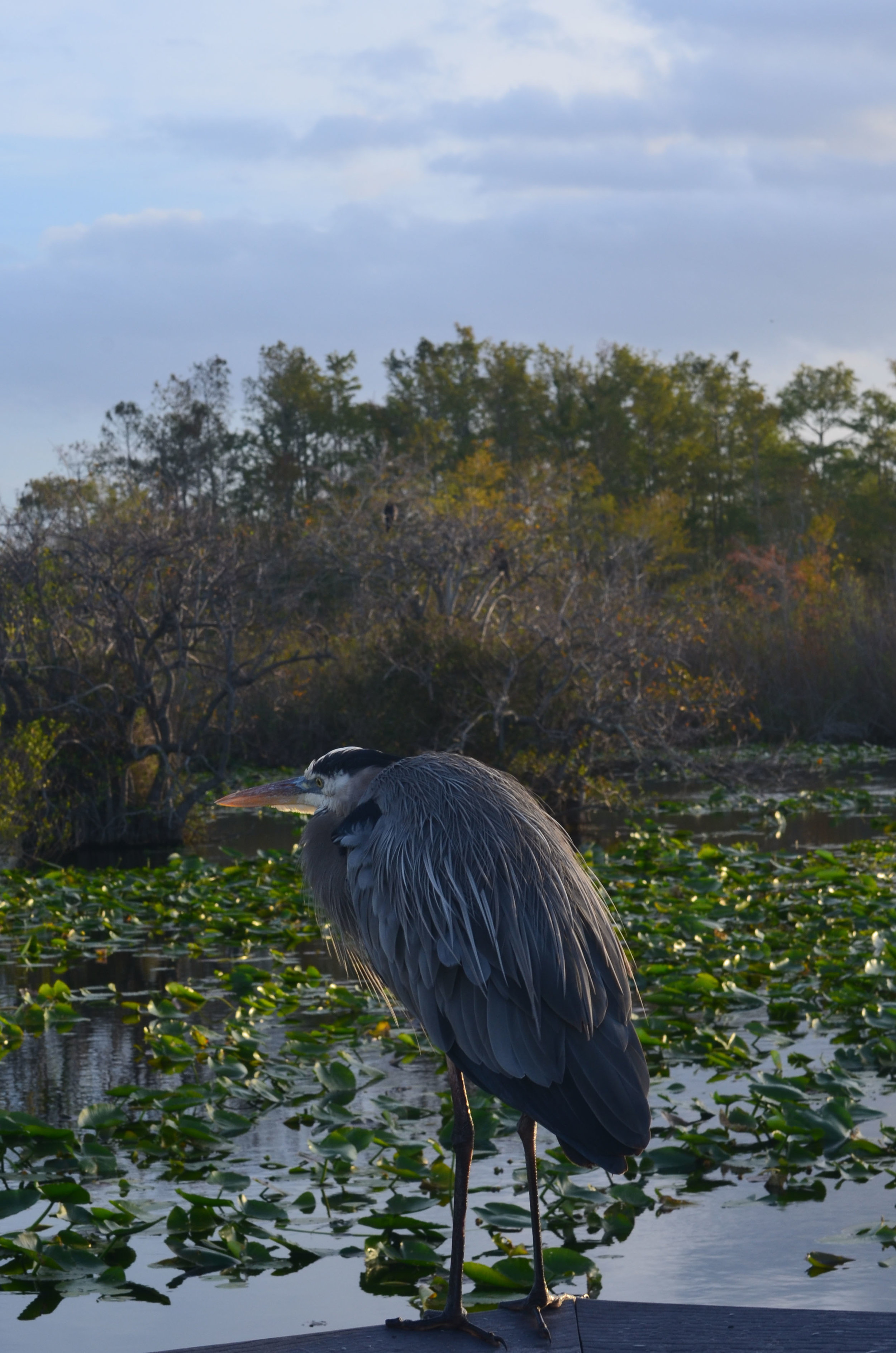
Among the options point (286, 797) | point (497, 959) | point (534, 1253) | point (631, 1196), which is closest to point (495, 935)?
point (497, 959)

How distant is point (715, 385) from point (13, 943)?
45.0m

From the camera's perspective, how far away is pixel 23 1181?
14.2ft

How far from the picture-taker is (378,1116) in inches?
201

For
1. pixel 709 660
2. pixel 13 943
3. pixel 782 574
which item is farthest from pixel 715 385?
pixel 13 943

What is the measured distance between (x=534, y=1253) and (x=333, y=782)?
4.28 feet

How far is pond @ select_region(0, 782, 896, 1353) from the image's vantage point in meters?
3.58

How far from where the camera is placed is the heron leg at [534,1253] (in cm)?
298

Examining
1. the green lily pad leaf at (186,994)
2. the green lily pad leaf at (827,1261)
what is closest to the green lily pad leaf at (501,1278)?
the green lily pad leaf at (827,1261)

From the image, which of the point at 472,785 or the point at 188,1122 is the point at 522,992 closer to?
the point at 472,785

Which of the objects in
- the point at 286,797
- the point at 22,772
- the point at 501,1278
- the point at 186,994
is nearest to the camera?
the point at 501,1278

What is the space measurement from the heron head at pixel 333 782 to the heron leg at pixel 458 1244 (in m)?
0.78

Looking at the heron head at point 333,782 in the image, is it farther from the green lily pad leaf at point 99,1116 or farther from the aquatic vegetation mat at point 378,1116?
the green lily pad leaf at point 99,1116

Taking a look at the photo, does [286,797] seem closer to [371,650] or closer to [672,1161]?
[672,1161]

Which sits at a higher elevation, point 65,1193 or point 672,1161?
point 65,1193
